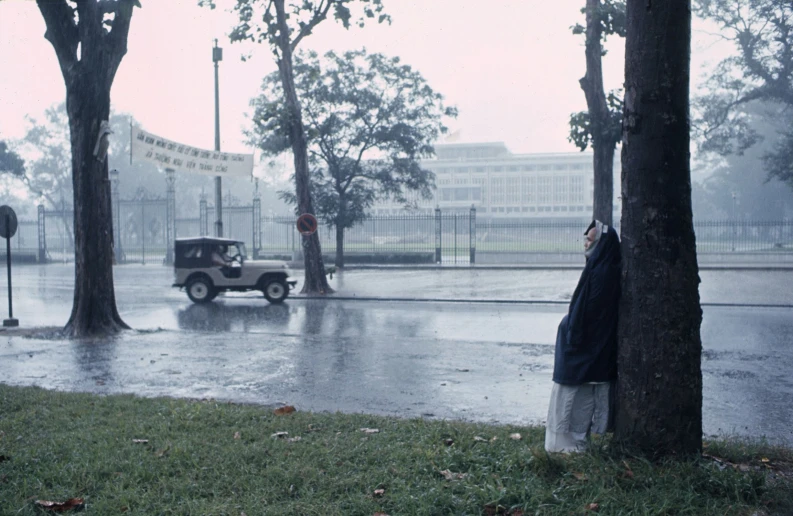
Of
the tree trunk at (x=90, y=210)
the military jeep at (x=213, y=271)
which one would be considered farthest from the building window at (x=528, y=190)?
the tree trunk at (x=90, y=210)

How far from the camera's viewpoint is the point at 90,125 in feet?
42.2

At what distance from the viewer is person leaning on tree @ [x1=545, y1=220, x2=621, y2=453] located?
4.85 meters

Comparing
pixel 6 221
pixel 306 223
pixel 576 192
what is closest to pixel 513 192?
pixel 576 192

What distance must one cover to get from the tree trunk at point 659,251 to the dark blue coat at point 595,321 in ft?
0.38

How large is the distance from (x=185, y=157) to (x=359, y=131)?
13.8 meters

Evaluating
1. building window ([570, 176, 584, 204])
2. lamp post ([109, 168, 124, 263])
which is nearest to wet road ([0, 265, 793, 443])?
lamp post ([109, 168, 124, 263])

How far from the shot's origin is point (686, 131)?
15.5 ft

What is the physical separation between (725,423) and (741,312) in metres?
10.3

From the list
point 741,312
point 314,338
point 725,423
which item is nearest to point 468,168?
point 741,312

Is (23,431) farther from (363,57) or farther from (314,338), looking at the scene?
(363,57)

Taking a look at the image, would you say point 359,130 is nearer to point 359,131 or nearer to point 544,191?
point 359,131

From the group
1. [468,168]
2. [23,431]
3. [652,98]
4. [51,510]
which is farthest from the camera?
[468,168]

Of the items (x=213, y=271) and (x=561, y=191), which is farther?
(x=561, y=191)

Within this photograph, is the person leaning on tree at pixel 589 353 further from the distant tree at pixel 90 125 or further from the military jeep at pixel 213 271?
the military jeep at pixel 213 271
